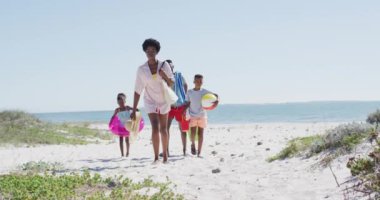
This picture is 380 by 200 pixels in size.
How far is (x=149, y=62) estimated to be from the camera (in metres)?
8.48

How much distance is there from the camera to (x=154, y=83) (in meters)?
8.50

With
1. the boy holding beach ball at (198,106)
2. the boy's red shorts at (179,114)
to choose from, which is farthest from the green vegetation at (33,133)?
the boy's red shorts at (179,114)

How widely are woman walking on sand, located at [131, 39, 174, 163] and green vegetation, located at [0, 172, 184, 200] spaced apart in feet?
7.00

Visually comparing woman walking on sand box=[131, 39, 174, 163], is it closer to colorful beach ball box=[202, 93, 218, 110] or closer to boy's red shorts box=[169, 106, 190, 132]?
boy's red shorts box=[169, 106, 190, 132]

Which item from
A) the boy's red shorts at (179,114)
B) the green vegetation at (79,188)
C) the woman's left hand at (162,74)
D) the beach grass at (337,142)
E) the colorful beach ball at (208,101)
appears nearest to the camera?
the green vegetation at (79,188)

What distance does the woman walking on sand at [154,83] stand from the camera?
8.37m

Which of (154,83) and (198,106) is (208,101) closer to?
(198,106)

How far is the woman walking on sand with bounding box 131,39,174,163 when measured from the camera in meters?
8.37

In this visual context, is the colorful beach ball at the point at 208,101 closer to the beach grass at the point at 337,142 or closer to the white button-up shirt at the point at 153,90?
the white button-up shirt at the point at 153,90

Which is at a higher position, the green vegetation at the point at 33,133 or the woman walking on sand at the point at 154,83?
the woman walking on sand at the point at 154,83

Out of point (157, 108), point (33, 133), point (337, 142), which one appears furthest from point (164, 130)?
point (33, 133)

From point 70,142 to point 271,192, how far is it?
12.6 meters

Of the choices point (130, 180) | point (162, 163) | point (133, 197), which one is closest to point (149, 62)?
point (162, 163)

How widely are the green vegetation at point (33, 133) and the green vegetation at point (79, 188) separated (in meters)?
10.4
